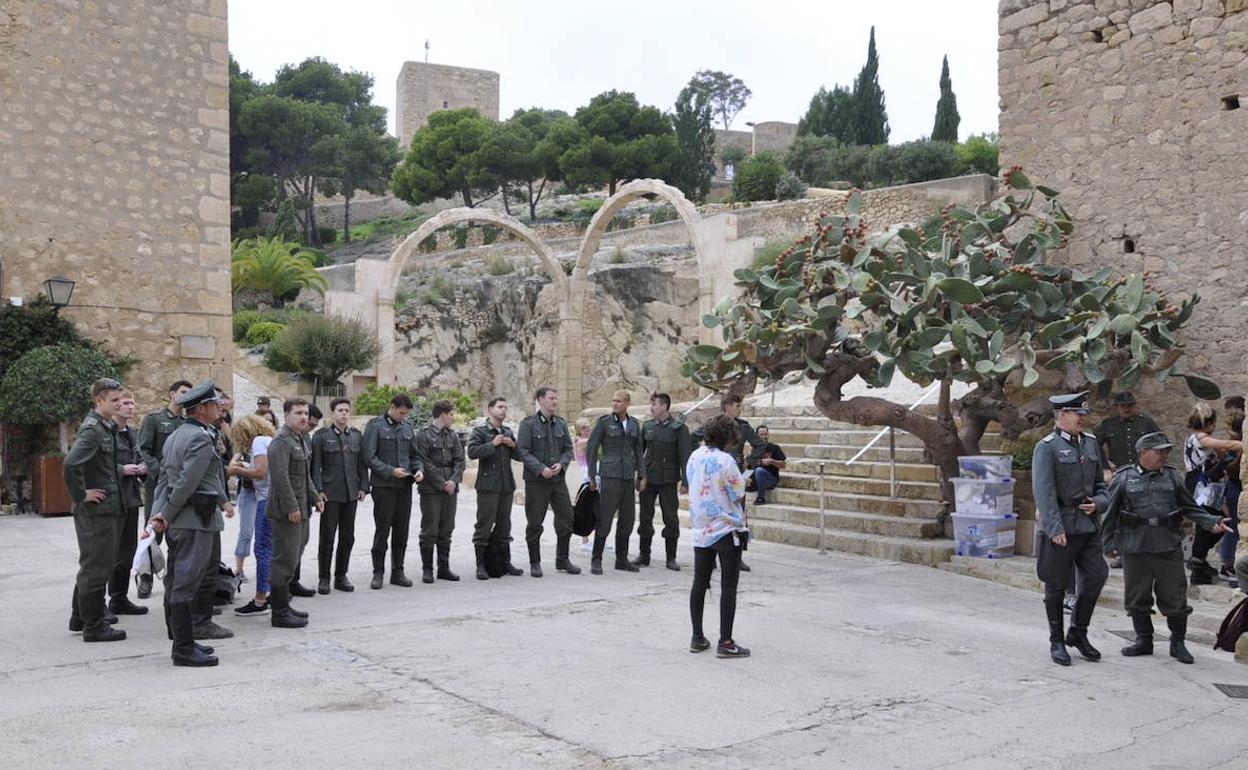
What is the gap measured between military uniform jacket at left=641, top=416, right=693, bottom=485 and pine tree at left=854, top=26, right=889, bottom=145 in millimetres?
38800

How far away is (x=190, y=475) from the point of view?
5641mm

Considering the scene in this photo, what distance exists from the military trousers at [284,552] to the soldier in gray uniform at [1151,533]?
479 cm

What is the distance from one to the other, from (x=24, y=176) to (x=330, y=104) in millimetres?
41536

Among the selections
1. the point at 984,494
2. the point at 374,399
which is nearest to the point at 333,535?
the point at 984,494

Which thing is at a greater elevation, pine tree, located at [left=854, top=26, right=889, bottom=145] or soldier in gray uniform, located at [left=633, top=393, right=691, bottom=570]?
pine tree, located at [left=854, top=26, right=889, bottom=145]

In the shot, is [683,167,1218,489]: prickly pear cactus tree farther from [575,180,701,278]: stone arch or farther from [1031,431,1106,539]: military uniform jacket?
[575,180,701,278]: stone arch

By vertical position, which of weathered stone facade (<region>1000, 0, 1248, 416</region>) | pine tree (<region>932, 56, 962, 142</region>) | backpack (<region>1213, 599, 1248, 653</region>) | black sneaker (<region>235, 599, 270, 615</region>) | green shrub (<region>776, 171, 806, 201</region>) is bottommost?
black sneaker (<region>235, 599, 270, 615</region>)

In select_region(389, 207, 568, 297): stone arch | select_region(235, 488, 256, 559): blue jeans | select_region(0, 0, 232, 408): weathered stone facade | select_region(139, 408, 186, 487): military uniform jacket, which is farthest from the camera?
select_region(389, 207, 568, 297): stone arch

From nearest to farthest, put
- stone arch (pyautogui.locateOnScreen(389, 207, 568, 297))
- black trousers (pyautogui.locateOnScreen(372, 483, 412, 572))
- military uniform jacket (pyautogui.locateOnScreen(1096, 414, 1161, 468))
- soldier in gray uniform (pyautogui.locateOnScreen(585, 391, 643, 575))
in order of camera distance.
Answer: black trousers (pyautogui.locateOnScreen(372, 483, 412, 572))
military uniform jacket (pyautogui.locateOnScreen(1096, 414, 1161, 468))
soldier in gray uniform (pyautogui.locateOnScreen(585, 391, 643, 575))
stone arch (pyautogui.locateOnScreen(389, 207, 568, 297))

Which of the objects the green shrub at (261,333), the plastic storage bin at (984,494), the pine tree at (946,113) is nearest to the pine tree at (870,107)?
the pine tree at (946,113)

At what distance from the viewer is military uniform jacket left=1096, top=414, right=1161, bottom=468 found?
8.47 m

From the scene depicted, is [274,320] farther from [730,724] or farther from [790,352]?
[730,724]

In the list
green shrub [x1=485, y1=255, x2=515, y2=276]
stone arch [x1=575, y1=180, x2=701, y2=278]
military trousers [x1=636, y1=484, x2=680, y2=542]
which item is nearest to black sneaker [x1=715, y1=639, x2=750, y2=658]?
military trousers [x1=636, y1=484, x2=680, y2=542]

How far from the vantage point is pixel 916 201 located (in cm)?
2686
